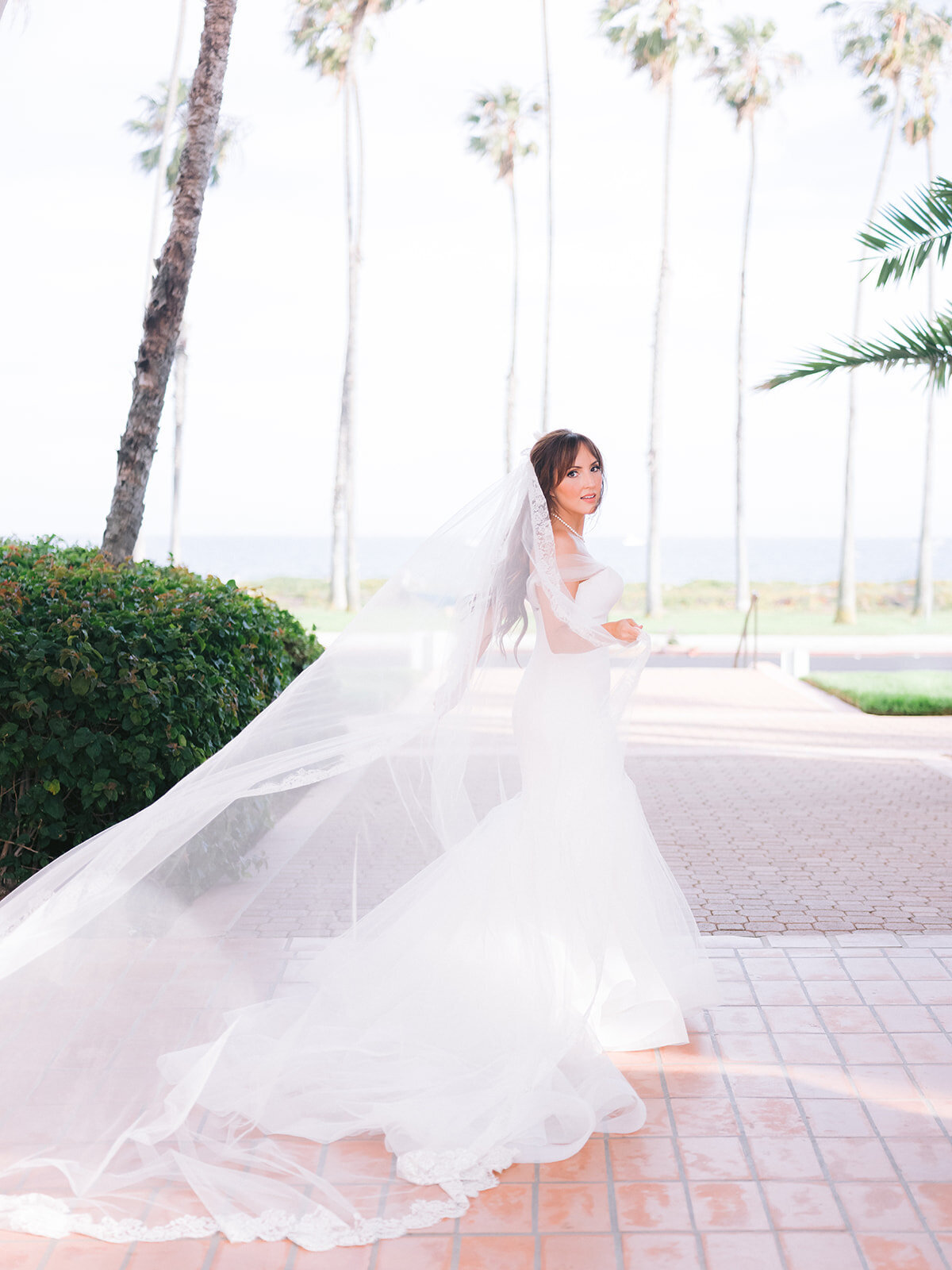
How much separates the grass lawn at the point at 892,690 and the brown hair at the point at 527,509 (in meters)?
9.74

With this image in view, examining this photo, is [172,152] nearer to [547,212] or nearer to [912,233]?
[547,212]

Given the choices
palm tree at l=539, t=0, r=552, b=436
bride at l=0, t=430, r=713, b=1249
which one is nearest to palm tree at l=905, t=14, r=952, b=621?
palm tree at l=539, t=0, r=552, b=436

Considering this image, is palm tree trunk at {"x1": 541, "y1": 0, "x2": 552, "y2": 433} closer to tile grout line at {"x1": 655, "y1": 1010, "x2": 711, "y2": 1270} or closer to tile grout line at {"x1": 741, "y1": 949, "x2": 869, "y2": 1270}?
tile grout line at {"x1": 741, "y1": 949, "x2": 869, "y2": 1270}

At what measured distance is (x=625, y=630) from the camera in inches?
143

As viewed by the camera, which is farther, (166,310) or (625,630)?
(166,310)

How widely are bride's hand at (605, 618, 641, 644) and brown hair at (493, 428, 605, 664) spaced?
0.96 ft

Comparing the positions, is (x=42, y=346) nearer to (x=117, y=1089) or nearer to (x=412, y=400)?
(x=412, y=400)

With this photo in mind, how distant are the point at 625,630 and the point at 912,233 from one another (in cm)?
616

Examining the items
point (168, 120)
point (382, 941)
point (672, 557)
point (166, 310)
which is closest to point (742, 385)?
point (168, 120)

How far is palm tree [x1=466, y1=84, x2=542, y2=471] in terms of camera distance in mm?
33500

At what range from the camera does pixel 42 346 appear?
68000mm

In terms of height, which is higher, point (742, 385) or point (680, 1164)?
point (742, 385)

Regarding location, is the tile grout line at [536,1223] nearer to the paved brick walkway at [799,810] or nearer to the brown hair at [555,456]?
the brown hair at [555,456]

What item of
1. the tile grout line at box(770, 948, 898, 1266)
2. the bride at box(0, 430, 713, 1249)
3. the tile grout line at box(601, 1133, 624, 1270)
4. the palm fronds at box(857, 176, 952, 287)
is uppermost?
the palm fronds at box(857, 176, 952, 287)
